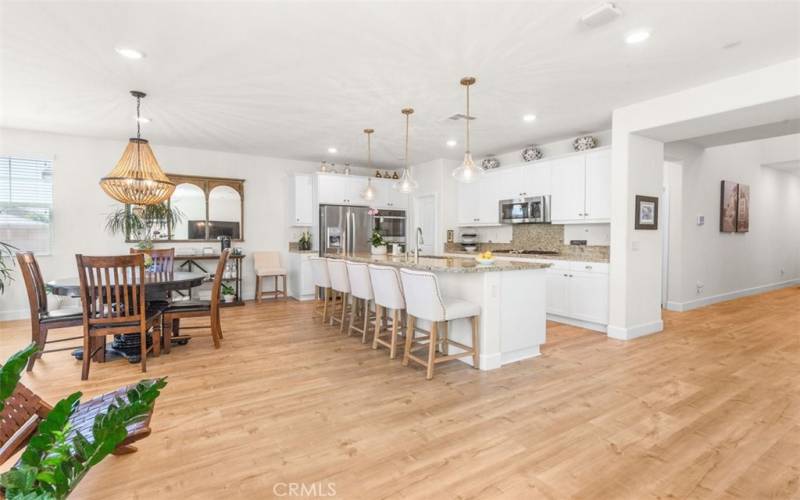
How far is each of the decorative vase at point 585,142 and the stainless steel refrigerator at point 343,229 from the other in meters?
3.78

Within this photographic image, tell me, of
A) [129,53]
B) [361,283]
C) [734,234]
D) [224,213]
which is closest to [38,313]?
[129,53]

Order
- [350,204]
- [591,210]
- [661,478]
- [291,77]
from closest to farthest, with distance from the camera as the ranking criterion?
[661,478], [291,77], [591,210], [350,204]

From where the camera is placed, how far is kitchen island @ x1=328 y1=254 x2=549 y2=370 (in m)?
3.47

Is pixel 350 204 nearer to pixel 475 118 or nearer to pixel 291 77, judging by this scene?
pixel 475 118

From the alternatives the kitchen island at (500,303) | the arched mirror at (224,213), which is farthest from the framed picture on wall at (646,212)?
the arched mirror at (224,213)

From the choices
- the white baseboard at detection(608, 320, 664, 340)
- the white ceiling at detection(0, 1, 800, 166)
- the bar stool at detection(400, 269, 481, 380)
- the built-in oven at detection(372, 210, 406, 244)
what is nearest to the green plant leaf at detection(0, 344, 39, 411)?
the white ceiling at detection(0, 1, 800, 166)

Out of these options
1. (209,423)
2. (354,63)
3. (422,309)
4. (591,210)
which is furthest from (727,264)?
(209,423)

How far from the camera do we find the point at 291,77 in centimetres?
359

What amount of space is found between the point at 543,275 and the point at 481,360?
102cm

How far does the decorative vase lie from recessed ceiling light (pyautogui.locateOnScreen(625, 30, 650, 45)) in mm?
2522

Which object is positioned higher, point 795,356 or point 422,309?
point 422,309

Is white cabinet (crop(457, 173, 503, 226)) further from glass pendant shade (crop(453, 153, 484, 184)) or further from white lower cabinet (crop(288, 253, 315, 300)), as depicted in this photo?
white lower cabinet (crop(288, 253, 315, 300))

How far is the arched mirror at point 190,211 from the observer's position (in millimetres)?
6461

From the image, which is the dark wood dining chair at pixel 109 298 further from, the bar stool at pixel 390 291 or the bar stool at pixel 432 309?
the bar stool at pixel 432 309
